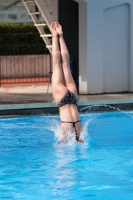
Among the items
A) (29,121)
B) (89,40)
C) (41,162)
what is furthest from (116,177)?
(89,40)

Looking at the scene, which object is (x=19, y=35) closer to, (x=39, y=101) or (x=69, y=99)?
(x=39, y=101)

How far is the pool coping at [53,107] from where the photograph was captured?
42.2 feet

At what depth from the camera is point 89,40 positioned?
51.3 ft

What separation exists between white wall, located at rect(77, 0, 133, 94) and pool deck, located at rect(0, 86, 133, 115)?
0.59m

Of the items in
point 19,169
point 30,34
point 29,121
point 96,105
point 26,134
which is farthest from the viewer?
point 30,34

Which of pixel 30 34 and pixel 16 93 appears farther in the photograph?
pixel 30 34

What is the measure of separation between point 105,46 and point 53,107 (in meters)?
3.46

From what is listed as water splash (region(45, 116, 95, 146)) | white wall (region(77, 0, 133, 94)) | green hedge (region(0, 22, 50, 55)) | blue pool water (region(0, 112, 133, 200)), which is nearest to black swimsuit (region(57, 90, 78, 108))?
water splash (region(45, 116, 95, 146))

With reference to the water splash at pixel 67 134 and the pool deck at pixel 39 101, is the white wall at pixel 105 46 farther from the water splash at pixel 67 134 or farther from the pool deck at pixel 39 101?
the water splash at pixel 67 134

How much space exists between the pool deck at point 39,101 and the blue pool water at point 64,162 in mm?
541

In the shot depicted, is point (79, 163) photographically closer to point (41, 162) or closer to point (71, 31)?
point (41, 162)

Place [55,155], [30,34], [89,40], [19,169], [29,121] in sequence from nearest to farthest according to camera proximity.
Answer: [19,169], [55,155], [29,121], [89,40], [30,34]

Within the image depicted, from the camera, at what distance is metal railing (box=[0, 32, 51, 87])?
22.6 meters

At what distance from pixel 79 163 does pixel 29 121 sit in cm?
405
